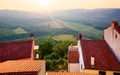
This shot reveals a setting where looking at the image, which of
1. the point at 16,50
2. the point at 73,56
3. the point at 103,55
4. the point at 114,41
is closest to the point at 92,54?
the point at 103,55

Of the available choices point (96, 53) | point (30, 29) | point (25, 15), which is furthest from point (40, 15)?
point (96, 53)

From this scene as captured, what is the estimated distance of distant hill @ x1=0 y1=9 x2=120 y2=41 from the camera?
132 m

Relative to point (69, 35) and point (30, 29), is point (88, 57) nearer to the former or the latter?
point (69, 35)

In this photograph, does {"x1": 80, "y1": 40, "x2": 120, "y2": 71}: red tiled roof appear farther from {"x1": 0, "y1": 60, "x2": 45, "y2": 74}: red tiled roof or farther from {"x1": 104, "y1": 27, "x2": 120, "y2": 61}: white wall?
{"x1": 0, "y1": 60, "x2": 45, "y2": 74}: red tiled roof

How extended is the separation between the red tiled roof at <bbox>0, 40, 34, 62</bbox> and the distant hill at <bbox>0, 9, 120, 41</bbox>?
84772mm

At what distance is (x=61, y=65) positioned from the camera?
4297 cm

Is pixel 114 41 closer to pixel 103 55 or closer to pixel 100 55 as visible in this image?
pixel 103 55

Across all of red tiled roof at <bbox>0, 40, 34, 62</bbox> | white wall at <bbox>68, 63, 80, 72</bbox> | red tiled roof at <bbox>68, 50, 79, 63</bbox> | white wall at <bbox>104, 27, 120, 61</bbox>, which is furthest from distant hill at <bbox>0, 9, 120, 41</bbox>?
white wall at <bbox>104, 27, 120, 61</bbox>

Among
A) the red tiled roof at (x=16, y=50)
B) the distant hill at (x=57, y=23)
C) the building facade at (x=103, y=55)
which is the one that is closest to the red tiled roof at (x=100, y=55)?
the building facade at (x=103, y=55)

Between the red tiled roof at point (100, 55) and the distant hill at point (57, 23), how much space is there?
8676 centimetres

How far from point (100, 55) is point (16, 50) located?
1098 cm

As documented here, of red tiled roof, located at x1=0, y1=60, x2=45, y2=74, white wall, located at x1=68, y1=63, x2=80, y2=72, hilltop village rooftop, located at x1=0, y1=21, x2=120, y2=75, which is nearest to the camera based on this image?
red tiled roof, located at x1=0, y1=60, x2=45, y2=74

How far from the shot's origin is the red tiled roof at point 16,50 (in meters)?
31.1

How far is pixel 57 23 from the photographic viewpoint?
532ft
